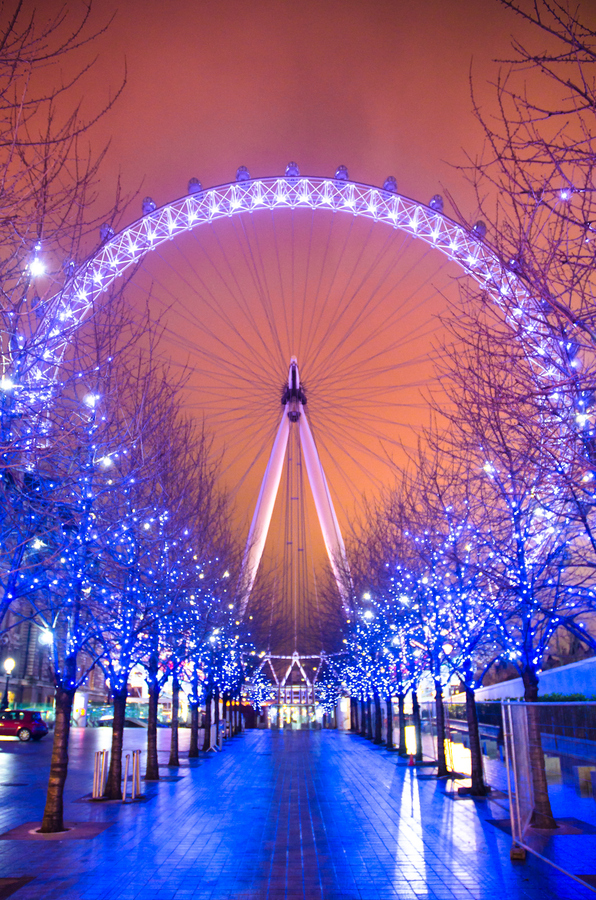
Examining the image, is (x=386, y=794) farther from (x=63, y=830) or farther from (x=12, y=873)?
(x=12, y=873)

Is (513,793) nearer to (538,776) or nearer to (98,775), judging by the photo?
(538,776)

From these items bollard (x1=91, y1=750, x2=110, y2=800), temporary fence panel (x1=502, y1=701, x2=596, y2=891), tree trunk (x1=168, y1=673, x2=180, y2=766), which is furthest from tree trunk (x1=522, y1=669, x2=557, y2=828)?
tree trunk (x1=168, y1=673, x2=180, y2=766)

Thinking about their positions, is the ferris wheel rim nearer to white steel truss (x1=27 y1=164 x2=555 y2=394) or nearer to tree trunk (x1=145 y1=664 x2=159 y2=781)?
white steel truss (x1=27 y1=164 x2=555 y2=394)

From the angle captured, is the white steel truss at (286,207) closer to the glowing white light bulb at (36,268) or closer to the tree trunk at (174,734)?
the tree trunk at (174,734)

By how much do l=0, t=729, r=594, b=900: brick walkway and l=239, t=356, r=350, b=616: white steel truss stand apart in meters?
20.6

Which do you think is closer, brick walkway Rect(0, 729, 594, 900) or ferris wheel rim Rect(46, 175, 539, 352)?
brick walkway Rect(0, 729, 594, 900)

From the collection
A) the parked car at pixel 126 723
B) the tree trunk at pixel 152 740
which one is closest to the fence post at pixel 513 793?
the tree trunk at pixel 152 740

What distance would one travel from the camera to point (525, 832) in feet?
41.2

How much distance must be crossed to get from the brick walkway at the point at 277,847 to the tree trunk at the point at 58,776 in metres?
0.84

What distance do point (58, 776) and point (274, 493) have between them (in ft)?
104

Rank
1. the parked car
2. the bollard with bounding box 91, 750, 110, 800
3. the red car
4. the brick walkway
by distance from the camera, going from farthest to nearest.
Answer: the parked car
the red car
the bollard with bounding box 91, 750, 110, 800
the brick walkway

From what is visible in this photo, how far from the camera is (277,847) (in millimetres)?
12930

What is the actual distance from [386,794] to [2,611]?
45.0 ft

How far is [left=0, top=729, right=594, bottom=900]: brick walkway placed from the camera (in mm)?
10141
